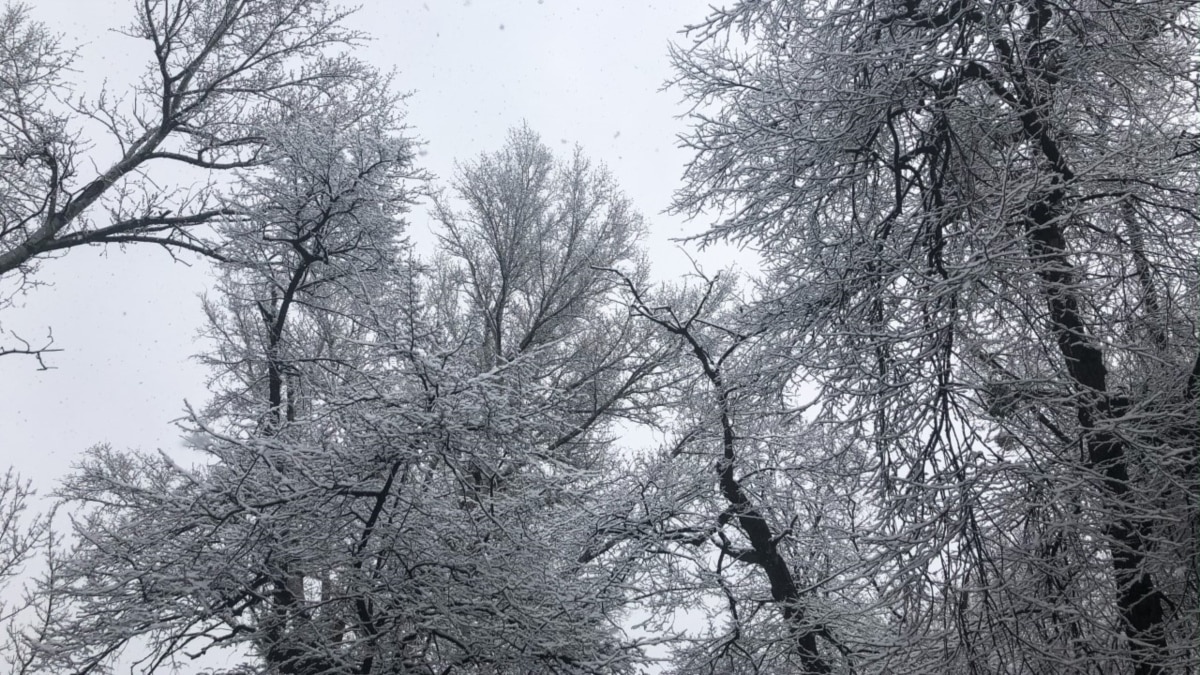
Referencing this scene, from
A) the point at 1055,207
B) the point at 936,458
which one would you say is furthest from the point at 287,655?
the point at 1055,207

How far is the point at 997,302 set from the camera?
4.42 metres

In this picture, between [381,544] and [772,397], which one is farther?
[772,397]

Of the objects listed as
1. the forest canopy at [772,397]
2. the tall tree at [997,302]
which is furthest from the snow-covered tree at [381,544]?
the tall tree at [997,302]

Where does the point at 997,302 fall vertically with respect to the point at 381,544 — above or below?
above

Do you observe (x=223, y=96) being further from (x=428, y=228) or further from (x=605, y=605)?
(x=605, y=605)

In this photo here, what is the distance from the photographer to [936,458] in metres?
4.08

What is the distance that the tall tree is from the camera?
3754 millimetres

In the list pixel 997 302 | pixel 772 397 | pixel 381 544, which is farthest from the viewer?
pixel 772 397

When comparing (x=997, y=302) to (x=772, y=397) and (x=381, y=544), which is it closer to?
(x=772, y=397)

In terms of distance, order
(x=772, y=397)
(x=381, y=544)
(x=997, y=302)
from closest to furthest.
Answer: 1. (x=997, y=302)
2. (x=381, y=544)
3. (x=772, y=397)

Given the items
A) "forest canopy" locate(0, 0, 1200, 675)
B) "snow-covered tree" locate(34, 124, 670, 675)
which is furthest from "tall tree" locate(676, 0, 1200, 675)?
"snow-covered tree" locate(34, 124, 670, 675)

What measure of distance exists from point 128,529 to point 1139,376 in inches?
A: 258

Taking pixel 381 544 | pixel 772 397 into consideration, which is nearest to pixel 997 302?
pixel 772 397

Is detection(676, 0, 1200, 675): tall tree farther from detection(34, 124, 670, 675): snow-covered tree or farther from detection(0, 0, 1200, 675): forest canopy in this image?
detection(34, 124, 670, 675): snow-covered tree
